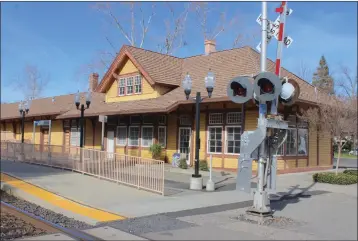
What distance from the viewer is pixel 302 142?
66.8 feet

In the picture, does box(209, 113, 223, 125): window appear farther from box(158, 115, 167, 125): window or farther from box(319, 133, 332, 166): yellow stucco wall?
box(319, 133, 332, 166): yellow stucco wall

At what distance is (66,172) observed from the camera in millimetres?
16781

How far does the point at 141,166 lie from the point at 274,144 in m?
5.27

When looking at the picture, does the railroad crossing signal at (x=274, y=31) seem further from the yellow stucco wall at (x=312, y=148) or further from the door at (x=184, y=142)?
the yellow stucco wall at (x=312, y=148)

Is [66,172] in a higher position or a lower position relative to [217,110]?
lower

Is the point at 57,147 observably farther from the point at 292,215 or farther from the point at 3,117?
the point at 3,117

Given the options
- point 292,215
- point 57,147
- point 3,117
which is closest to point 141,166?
point 292,215

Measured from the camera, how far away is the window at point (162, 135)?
22422 mm

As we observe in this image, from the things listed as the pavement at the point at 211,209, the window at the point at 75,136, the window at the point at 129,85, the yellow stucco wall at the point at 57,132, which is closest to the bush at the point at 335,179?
the pavement at the point at 211,209

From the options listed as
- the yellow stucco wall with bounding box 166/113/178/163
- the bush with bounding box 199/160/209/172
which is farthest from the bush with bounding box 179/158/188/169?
the yellow stucco wall with bounding box 166/113/178/163

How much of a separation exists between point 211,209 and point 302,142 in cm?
1219

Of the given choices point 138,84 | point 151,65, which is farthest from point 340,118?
point 138,84

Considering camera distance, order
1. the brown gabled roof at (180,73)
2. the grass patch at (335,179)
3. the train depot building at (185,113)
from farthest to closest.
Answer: the brown gabled roof at (180,73) < the train depot building at (185,113) < the grass patch at (335,179)

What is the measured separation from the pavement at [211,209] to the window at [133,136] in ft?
28.6
